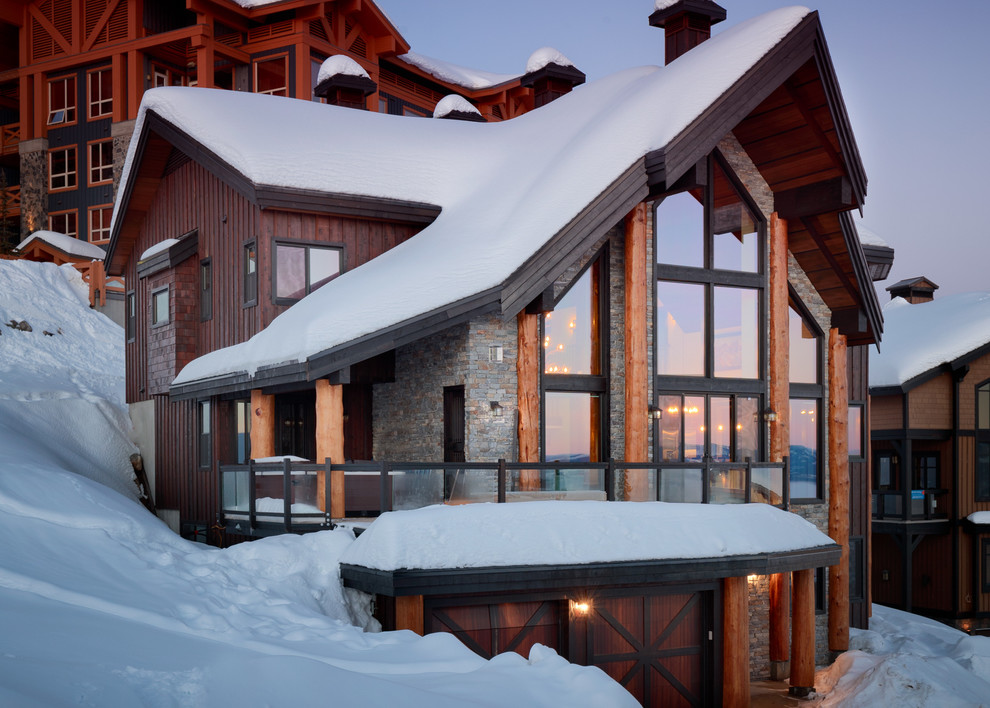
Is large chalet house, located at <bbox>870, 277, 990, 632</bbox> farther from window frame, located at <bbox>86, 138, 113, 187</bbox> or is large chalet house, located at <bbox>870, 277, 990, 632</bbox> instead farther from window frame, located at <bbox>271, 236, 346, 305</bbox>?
window frame, located at <bbox>86, 138, 113, 187</bbox>

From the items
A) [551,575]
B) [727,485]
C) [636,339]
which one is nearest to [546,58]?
[636,339]

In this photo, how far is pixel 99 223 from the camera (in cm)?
3891

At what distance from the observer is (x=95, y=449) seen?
67.1 feet

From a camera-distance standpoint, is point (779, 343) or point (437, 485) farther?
point (779, 343)

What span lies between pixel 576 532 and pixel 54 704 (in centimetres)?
703

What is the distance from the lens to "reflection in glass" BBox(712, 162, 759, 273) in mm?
17156

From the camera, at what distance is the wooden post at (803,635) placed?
559 inches

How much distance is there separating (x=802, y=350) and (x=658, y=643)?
7.99 metres

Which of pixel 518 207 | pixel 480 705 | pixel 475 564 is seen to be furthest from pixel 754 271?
pixel 480 705

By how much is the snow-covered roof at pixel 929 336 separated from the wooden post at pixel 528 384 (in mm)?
14042

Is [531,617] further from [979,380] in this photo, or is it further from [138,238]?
[979,380]

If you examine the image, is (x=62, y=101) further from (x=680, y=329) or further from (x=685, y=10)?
(x=680, y=329)

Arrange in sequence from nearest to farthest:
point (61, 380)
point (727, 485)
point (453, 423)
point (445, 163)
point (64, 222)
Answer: point (727, 485), point (453, 423), point (445, 163), point (61, 380), point (64, 222)

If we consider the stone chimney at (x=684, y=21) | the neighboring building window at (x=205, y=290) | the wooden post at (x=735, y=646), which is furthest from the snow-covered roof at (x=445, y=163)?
the wooden post at (x=735, y=646)
